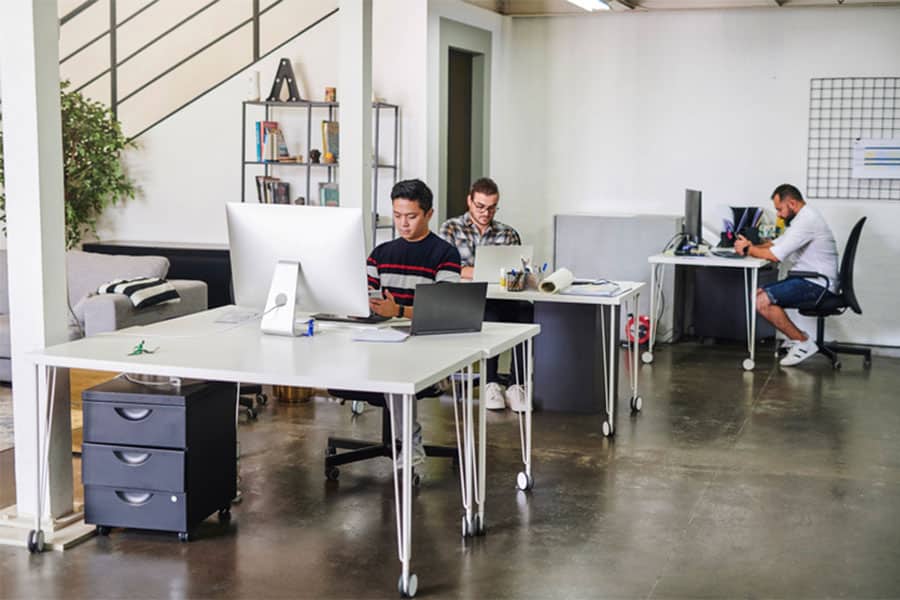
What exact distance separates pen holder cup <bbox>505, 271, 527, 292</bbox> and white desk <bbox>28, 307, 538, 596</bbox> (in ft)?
5.11

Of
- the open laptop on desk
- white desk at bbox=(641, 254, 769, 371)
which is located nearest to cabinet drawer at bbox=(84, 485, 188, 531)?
the open laptop on desk

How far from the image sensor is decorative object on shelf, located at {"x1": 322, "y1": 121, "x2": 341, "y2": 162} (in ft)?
29.4

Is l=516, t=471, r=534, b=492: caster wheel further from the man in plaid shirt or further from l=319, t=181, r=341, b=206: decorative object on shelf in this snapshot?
l=319, t=181, r=341, b=206: decorative object on shelf

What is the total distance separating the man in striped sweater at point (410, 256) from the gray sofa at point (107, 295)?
1.85 meters

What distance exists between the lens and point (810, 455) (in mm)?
6023

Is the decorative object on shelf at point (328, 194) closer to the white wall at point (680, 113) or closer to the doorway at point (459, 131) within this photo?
the doorway at point (459, 131)

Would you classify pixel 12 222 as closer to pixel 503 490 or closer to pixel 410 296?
pixel 410 296

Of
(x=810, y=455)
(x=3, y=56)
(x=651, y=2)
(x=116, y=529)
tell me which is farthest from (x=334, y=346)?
(x=651, y=2)

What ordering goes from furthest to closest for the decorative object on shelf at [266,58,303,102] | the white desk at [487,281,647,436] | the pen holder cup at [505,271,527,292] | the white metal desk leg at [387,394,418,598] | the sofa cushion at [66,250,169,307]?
1. the decorative object on shelf at [266,58,303,102]
2. the sofa cushion at [66,250,169,307]
3. the pen holder cup at [505,271,527,292]
4. the white desk at [487,281,647,436]
5. the white metal desk leg at [387,394,418,598]

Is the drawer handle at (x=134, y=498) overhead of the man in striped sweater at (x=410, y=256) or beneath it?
beneath

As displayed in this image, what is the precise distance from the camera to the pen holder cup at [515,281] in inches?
261

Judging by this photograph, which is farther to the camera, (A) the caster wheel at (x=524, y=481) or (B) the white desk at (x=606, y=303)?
(B) the white desk at (x=606, y=303)

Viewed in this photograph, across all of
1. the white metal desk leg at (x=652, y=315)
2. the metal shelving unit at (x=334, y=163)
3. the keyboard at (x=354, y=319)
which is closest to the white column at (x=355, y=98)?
the keyboard at (x=354, y=319)

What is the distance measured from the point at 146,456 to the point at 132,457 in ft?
0.22
